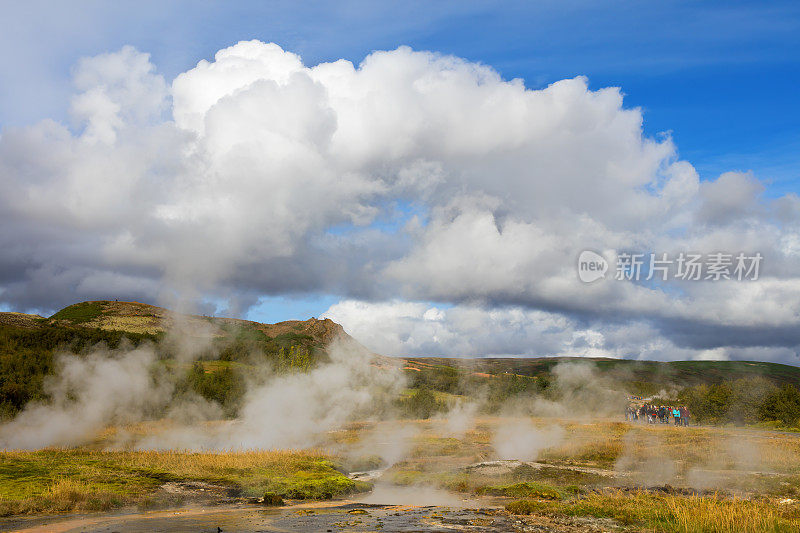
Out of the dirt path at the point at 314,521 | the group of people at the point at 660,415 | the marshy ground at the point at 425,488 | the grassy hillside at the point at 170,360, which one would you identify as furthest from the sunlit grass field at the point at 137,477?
the group of people at the point at 660,415

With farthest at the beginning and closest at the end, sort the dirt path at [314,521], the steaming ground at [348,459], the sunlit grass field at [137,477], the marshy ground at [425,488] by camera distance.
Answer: the sunlit grass field at [137,477]
the steaming ground at [348,459]
the marshy ground at [425,488]
the dirt path at [314,521]

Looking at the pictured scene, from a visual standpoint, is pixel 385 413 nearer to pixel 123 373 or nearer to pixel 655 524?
pixel 123 373

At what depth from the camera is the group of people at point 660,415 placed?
64.9 m

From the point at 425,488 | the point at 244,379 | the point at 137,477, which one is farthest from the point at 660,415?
the point at 137,477

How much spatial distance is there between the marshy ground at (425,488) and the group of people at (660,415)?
1663 centimetres

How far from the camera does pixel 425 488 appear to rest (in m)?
33.2

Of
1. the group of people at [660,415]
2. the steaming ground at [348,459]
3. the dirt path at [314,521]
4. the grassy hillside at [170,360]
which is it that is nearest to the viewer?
the dirt path at [314,521]

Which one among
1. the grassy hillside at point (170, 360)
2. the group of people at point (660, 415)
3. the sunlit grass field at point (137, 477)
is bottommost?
the group of people at point (660, 415)

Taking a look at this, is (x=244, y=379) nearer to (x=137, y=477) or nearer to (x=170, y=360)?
(x=170, y=360)

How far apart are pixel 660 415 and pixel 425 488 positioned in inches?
1912

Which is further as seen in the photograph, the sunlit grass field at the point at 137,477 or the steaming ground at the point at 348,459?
the sunlit grass field at the point at 137,477

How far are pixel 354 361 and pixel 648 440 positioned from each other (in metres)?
32.0

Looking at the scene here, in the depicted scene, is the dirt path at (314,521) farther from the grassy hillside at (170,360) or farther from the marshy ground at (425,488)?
the grassy hillside at (170,360)

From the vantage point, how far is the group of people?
64875mm
